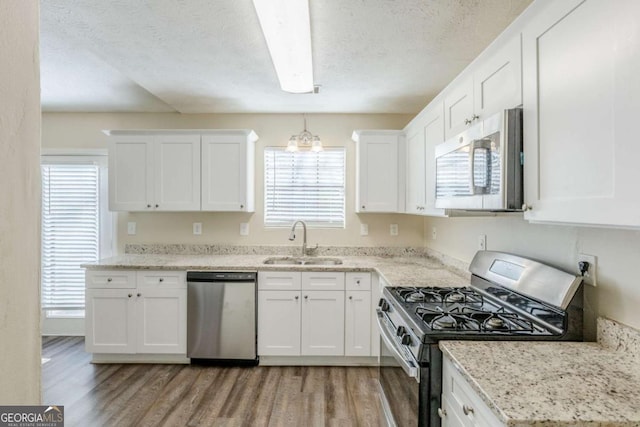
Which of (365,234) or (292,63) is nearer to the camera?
(292,63)

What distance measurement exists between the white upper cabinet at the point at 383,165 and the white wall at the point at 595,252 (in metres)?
1.16

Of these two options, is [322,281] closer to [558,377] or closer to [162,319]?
[162,319]

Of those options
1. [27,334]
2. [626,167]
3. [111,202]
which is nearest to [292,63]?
[626,167]

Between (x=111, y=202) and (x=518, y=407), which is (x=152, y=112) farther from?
(x=518, y=407)

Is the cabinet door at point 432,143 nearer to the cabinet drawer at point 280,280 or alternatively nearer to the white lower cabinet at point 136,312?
the cabinet drawer at point 280,280

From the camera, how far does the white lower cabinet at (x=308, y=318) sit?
292 cm

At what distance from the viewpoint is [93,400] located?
2.42m

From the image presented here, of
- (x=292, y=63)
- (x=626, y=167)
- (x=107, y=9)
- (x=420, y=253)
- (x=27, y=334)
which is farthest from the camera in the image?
(x=420, y=253)

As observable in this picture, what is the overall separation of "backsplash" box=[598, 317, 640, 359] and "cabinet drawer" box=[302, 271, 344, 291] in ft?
6.14

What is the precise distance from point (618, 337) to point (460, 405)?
0.65 meters

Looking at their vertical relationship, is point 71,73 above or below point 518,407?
above

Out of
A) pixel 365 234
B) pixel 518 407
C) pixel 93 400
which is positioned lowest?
pixel 93 400

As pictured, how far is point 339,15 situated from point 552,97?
1.15 meters

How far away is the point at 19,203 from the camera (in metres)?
0.52
